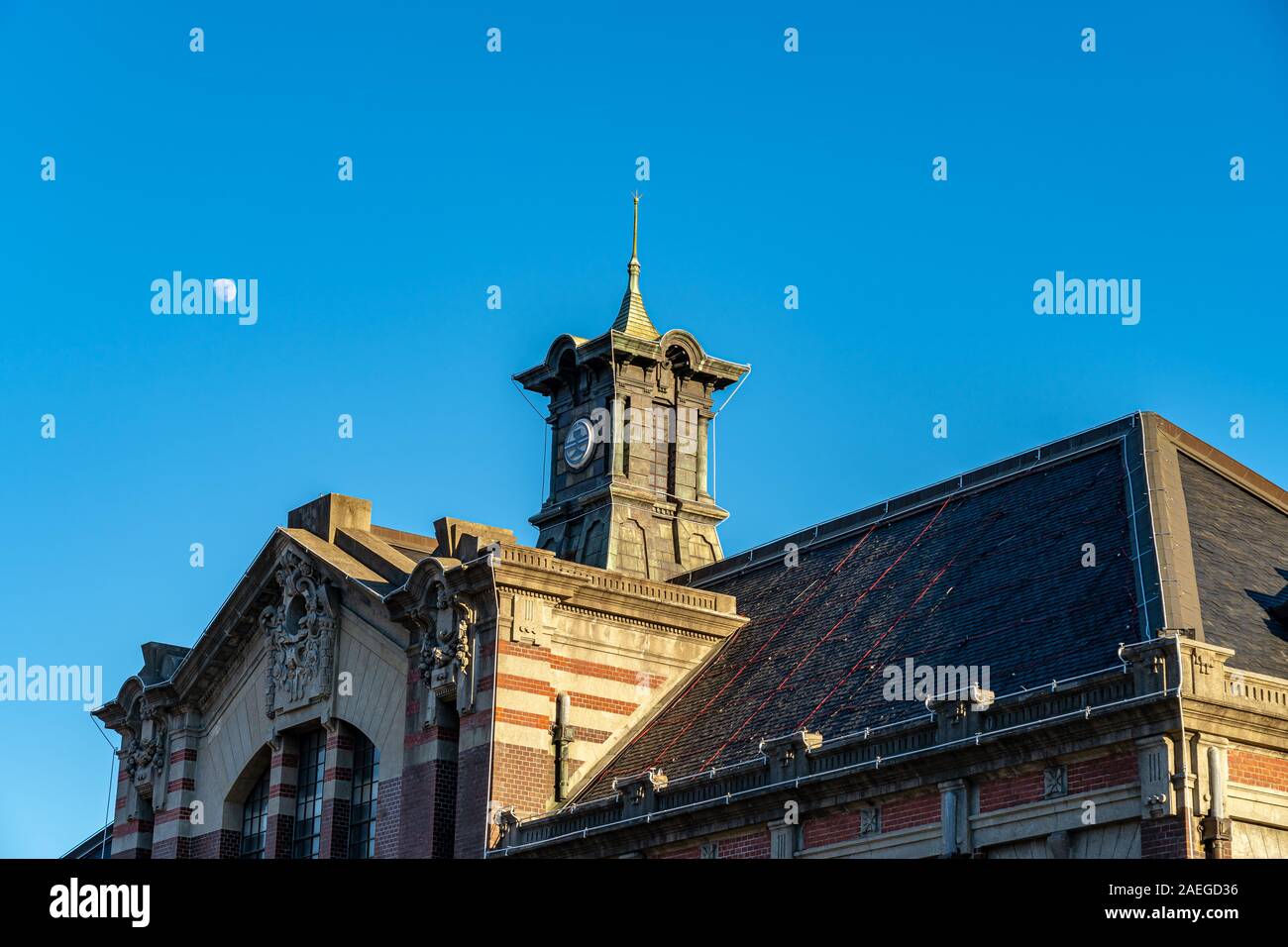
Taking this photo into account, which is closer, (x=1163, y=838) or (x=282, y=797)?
(x=1163, y=838)

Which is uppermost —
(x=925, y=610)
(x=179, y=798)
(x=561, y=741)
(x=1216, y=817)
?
(x=925, y=610)

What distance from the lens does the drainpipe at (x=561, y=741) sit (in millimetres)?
41344

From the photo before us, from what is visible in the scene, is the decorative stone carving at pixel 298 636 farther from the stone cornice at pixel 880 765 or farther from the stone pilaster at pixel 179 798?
the stone cornice at pixel 880 765

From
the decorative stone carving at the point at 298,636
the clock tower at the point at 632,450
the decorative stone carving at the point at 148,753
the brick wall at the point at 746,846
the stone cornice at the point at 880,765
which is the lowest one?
the brick wall at the point at 746,846

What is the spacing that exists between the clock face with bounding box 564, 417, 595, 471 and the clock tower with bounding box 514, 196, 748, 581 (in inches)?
1.1

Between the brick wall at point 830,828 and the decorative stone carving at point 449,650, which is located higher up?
the decorative stone carving at point 449,650

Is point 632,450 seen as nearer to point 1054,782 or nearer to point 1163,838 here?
point 1054,782

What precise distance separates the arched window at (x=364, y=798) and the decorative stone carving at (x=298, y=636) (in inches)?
62.5

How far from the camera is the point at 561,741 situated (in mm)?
41719

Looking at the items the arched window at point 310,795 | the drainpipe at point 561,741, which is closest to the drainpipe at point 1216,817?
the drainpipe at point 561,741

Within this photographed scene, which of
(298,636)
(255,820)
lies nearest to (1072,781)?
(298,636)

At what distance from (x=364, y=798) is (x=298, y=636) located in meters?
4.45
